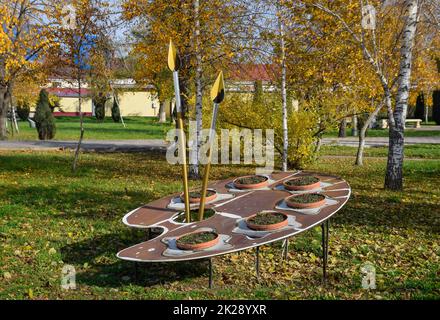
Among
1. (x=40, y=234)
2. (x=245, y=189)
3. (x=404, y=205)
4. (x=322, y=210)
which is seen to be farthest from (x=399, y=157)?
(x=40, y=234)

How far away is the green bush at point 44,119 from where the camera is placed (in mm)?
22922

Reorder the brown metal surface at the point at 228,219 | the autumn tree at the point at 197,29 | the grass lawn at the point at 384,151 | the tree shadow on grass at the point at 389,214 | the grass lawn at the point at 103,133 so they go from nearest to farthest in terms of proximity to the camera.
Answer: the brown metal surface at the point at 228,219 < the tree shadow on grass at the point at 389,214 < the autumn tree at the point at 197,29 < the grass lawn at the point at 384,151 < the grass lawn at the point at 103,133

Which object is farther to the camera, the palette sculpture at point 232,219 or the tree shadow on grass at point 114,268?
the tree shadow on grass at point 114,268

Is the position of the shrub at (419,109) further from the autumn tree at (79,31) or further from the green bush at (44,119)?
the autumn tree at (79,31)

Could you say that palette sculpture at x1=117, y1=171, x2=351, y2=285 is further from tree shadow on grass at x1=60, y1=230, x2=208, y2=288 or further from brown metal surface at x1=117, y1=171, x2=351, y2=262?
tree shadow on grass at x1=60, y1=230, x2=208, y2=288

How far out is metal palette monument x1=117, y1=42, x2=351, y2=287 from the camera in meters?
4.30

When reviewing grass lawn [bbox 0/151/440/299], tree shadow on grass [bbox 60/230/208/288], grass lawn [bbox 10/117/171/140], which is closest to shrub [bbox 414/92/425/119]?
grass lawn [bbox 10/117/171/140]

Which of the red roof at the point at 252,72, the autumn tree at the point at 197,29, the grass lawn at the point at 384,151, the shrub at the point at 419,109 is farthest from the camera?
the shrub at the point at 419,109

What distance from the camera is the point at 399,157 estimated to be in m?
9.78

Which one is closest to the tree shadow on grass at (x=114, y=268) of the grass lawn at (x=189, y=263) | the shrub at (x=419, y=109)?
the grass lawn at (x=189, y=263)

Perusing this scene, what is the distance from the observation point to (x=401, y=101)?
32.0ft

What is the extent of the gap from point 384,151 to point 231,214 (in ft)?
50.6
